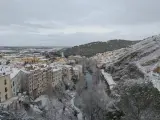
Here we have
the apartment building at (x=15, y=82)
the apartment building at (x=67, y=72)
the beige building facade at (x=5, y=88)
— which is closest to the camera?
the beige building facade at (x=5, y=88)

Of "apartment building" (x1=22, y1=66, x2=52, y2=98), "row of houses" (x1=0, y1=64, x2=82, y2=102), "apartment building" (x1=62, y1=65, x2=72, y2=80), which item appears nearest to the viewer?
"row of houses" (x1=0, y1=64, x2=82, y2=102)

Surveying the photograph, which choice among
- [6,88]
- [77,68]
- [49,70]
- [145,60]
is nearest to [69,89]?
[49,70]

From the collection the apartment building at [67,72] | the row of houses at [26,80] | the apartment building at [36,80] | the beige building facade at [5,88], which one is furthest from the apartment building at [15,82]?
the apartment building at [67,72]

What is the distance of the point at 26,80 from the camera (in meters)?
64.4

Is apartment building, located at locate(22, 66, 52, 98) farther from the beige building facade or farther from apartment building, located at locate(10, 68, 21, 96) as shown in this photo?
the beige building facade

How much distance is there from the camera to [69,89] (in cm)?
8375

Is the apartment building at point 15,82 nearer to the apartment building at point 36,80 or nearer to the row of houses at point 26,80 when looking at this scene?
the row of houses at point 26,80

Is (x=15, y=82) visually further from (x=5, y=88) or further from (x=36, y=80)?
(x=36, y=80)

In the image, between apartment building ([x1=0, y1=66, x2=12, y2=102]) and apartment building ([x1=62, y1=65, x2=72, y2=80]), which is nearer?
apartment building ([x1=0, y1=66, x2=12, y2=102])

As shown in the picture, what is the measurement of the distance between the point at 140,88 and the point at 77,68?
7759 cm

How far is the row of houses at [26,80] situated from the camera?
54.0 meters

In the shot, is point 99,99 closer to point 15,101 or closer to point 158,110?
point 15,101

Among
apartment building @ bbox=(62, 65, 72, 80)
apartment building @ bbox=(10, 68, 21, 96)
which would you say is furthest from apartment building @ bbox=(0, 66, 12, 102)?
apartment building @ bbox=(62, 65, 72, 80)

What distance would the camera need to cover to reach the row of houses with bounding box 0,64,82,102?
53972 mm
